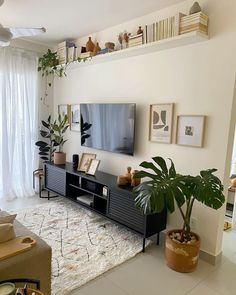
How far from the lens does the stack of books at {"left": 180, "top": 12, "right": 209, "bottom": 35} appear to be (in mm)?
2178

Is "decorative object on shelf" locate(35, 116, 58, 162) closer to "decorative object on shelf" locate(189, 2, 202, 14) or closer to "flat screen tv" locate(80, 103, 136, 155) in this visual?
"flat screen tv" locate(80, 103, 136, 155)

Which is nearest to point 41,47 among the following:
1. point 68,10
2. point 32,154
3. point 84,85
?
point 84,85

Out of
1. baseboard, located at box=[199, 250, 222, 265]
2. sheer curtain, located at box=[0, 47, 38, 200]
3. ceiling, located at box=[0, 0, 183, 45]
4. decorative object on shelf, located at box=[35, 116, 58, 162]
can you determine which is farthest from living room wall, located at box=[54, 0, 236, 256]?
sheer curtain, located at box=[0, 47, 38, 200]

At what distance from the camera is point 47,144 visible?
4027 mm

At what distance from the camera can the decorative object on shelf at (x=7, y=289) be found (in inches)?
44.0

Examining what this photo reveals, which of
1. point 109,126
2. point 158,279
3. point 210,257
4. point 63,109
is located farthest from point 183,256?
point 63,109

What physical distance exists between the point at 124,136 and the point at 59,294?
5.91ft

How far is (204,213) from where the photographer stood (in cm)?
241

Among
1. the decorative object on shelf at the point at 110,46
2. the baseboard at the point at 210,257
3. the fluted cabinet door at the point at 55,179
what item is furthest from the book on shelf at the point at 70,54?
the baseboard at the point at 210,257

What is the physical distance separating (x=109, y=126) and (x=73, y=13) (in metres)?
1.39

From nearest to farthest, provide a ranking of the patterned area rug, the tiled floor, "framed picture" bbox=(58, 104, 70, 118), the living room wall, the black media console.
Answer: the tiled floor
the patterned area rug
the living room wall
the black media console
"framed picture" bbox=(58, 104, 70, 118)

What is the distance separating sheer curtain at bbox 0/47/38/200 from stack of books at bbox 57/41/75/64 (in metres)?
0.49

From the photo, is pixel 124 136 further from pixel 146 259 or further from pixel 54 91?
pixel 54 91

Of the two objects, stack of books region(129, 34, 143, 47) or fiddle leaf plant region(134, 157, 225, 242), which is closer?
fiddle leaf plant region(134, 157, 225, 242)
